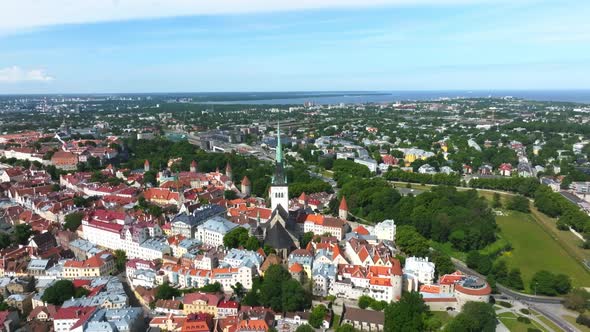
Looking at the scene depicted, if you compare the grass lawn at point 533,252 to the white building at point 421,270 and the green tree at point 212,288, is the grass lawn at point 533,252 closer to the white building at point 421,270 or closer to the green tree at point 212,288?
the white building at point 421,270

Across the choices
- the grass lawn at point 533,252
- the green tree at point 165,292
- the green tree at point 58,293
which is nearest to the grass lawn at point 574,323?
the grass lawn at point 533,252

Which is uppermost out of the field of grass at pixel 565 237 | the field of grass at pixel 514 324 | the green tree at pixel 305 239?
the green tree at pixel 305 239

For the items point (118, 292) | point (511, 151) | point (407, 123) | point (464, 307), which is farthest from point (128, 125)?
point (464, 307)

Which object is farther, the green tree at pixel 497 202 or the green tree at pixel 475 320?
the green tree at pixel 497 202

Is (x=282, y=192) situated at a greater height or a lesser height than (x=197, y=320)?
greater

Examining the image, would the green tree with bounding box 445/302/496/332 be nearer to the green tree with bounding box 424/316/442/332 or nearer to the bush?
the green tree with bounding box 424/316/442/332

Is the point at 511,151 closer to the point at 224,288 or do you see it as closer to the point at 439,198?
the point at 439,198
